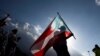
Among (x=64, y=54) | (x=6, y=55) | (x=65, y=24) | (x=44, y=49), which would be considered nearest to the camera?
(x=64, y=54)

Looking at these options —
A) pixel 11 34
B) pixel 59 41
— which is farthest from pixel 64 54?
pixel 11 34

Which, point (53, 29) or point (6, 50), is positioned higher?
point (6, 50)

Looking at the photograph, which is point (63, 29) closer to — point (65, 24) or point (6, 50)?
point (65, 24)

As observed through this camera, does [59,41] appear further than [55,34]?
No

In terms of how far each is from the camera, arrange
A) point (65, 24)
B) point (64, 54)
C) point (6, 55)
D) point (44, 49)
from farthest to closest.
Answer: point (6, 55) → point (65, 24) → point (44, 49) → point (64, 54)

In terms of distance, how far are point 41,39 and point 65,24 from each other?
1804 millimetres

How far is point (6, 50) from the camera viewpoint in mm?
14172

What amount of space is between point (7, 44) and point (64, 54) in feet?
16.4

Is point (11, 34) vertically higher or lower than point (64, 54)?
higher

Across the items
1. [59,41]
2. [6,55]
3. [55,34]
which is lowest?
[59,41]

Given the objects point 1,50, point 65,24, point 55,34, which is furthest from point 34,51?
point 1,50

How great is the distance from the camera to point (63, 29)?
12.2m

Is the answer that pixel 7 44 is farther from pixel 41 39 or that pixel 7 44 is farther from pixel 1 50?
pixel 41 39

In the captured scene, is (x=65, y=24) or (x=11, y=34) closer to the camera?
(x=65, y=24)
